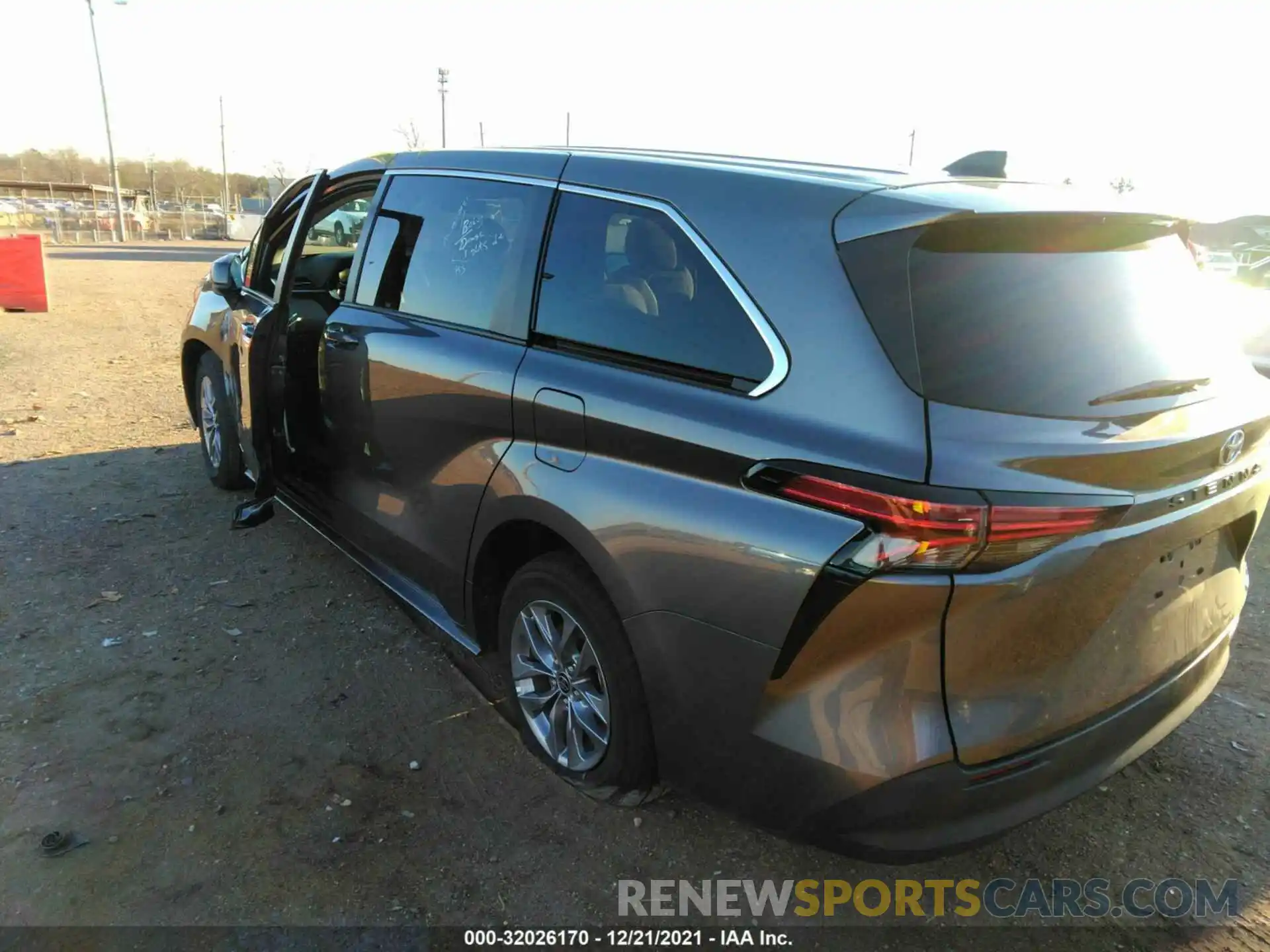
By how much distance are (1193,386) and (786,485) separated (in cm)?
108

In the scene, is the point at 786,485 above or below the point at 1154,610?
above

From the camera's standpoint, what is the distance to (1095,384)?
6.14 ft

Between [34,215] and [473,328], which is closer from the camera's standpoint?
[473,328]

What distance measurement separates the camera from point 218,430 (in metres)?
5.10

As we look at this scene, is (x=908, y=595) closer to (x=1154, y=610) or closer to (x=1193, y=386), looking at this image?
(x=1154, y=610)

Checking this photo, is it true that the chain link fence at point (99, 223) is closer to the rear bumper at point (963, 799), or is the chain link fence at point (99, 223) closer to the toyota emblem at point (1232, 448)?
the rear bumper at point (963, 799)

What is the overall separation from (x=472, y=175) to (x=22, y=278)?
13.2 m

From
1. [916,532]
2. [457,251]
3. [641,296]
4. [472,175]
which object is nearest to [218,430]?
[457,251]

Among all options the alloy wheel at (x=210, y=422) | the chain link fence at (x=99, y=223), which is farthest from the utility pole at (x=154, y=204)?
the alloy wheel at (x=210, y=422)

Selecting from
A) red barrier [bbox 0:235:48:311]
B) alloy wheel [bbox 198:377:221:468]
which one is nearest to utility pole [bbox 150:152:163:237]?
red barrier [bbox 0:235:48:311]

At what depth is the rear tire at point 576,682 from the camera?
2.35 m

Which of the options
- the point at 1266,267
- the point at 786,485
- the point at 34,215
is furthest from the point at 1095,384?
the point at 34,215

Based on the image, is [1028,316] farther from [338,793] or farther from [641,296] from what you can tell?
[338,793]

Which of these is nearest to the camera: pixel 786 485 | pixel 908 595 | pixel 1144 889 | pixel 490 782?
pixel 908 595
